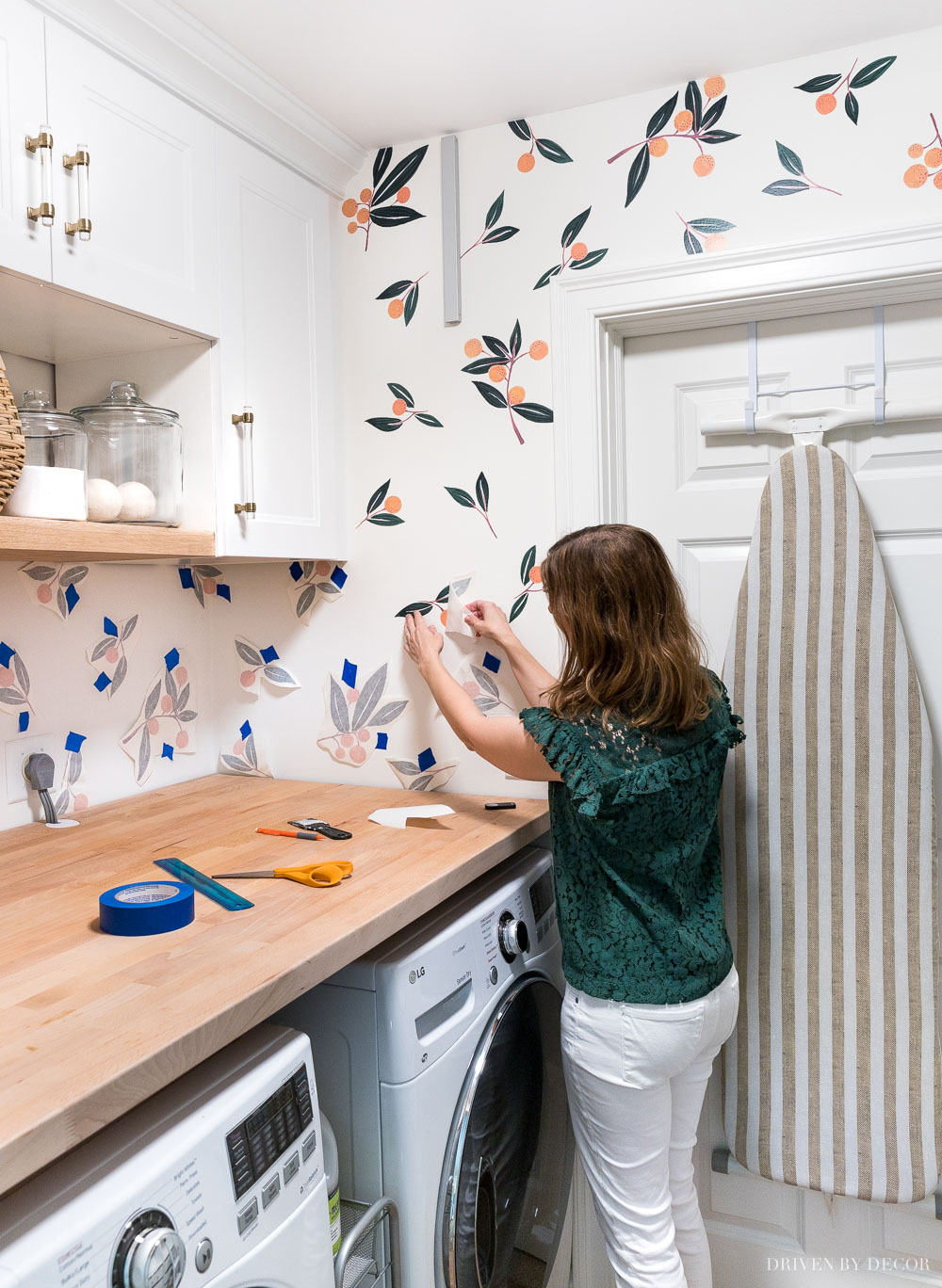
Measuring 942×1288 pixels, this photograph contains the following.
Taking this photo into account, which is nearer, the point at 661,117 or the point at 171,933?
the point at 171,933

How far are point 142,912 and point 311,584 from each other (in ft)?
3.46

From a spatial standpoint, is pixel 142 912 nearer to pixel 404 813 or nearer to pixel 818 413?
pixel 404 813

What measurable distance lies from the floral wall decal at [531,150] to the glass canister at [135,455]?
2.83 ft

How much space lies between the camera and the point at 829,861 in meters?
1.66

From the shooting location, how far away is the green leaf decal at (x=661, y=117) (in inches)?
68.9

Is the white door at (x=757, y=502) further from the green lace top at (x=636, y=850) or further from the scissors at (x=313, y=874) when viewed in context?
the scissors at (x=313, y=874)

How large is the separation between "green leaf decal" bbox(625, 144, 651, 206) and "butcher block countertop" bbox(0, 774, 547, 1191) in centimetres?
118

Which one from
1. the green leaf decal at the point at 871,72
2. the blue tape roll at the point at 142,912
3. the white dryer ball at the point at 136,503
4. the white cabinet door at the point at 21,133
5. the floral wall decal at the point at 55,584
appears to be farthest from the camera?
the floral wall decal at the point at 55,584

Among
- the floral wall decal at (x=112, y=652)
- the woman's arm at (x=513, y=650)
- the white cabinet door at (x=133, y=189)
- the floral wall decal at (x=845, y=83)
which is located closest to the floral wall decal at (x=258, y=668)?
the floral wall decal at (x=112, y=652)

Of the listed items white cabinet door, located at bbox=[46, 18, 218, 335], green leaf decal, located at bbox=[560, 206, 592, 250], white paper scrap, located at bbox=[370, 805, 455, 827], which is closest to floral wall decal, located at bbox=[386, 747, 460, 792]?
white paper scrap, located at bbox=[370, 805, 455, 827]

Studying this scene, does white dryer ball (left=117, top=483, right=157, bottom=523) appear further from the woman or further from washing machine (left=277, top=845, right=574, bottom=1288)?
washing machine (left=277, top=845, right=574, bottom=1288)

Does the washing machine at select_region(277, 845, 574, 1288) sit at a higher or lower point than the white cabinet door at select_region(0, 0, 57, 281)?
lower

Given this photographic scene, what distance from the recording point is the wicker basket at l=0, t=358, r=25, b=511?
117 centimetres

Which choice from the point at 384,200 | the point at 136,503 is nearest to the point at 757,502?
the point at 384,200
